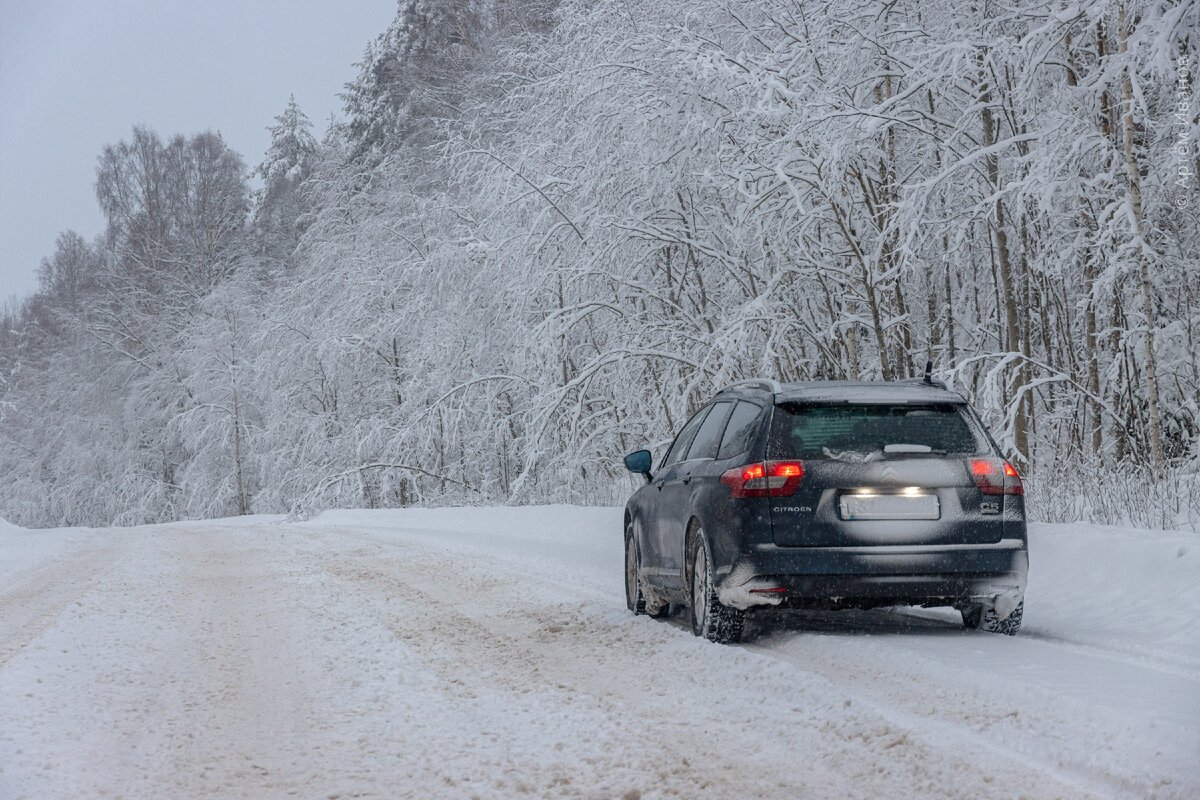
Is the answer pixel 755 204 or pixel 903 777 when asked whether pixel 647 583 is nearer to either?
pixel 903 777

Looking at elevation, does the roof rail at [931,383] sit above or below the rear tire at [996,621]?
above

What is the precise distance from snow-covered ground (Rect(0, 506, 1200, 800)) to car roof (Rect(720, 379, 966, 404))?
1449 mm

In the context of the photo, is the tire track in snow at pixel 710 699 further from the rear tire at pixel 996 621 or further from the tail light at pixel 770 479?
the rear tire at pixel 996 621

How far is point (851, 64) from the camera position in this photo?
14.4 m

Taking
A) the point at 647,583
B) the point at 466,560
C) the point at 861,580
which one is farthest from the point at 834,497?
the point at 466,560

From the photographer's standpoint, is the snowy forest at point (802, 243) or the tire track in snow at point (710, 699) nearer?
the tire track in snow at point (710, 699)

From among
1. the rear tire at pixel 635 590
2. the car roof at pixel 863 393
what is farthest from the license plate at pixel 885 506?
the rear tire at pixel 635 590

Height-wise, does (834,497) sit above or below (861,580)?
above

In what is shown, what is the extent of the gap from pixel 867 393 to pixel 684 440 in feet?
7.28

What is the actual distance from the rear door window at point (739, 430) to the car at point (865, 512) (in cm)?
10

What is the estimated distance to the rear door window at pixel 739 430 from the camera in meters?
7.30

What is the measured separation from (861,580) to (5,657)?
534 cm

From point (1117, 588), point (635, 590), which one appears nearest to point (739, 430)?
point (635, 590)

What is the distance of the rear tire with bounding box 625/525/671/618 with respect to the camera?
29.4 ft
